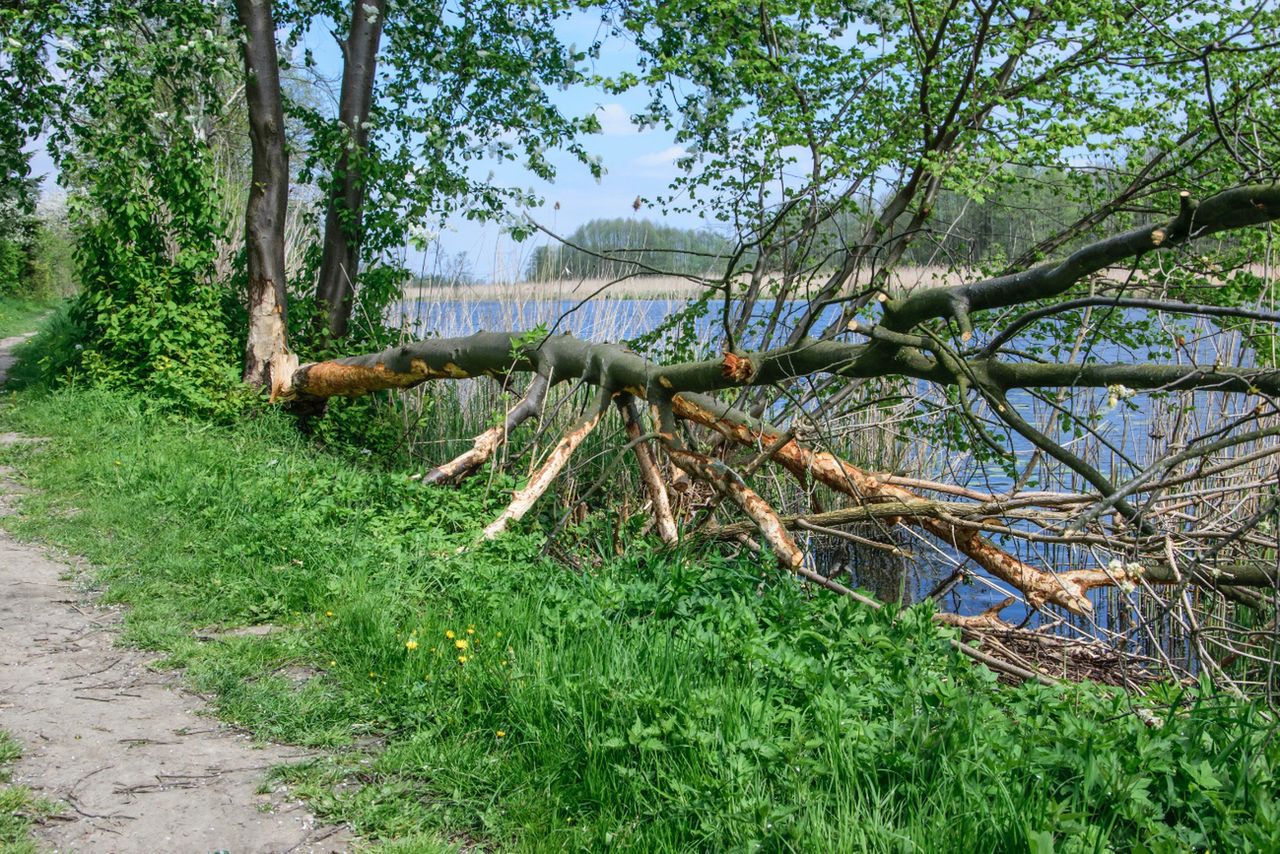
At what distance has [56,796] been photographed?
3.18 m

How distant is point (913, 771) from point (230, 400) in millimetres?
7851

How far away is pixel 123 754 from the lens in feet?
11.4

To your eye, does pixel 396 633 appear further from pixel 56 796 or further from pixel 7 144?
pixel 7 144

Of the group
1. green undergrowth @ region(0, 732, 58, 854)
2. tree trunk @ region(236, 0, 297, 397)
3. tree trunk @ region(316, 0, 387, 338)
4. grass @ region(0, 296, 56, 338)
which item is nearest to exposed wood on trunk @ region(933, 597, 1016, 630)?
green undergrowth @ region(0, 732, 58, 854)

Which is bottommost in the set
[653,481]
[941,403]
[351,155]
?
[653,481]

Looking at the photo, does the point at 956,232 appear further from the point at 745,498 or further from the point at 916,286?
the point at 745,498

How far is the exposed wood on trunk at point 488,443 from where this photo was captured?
22.0 ft

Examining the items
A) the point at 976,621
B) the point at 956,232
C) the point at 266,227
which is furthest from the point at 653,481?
the point at 266,227

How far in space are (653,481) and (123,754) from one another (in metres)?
3.48

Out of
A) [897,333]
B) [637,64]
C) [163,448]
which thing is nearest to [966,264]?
[897,333]

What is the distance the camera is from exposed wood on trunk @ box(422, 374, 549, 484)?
6703 mm

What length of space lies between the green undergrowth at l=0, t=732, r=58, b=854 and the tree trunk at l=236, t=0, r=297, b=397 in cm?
656

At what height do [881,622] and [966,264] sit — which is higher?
[966,264]

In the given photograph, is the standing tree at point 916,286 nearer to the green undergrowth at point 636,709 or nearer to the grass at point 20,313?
the green undergrowth at point 636,709
